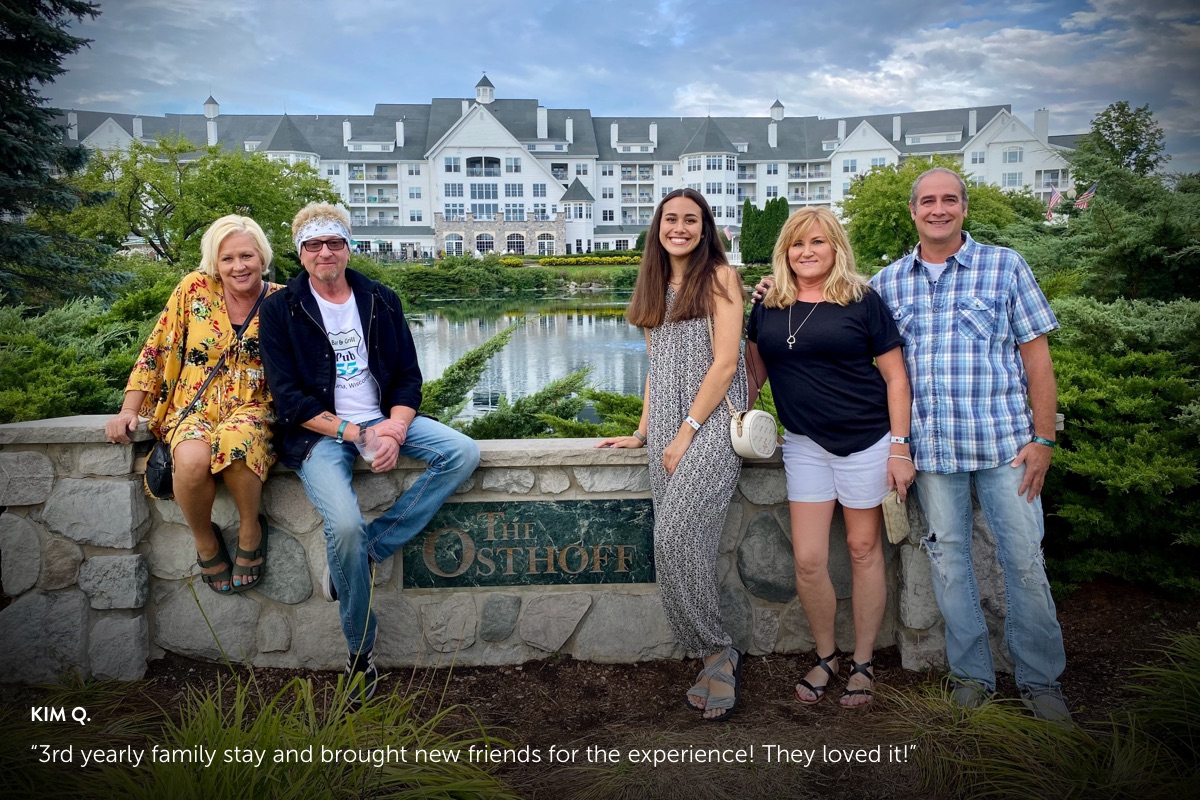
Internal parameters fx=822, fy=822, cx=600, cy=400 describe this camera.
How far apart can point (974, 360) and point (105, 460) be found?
3262 millimetres

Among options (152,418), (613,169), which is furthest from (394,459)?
(613,169)

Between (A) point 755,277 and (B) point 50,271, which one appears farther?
(A) point 755,277

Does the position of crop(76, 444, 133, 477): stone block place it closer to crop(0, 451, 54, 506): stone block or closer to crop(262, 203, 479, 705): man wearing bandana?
crop(0, 451, 54, 506): stone block

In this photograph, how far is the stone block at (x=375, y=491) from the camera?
10.8 feet

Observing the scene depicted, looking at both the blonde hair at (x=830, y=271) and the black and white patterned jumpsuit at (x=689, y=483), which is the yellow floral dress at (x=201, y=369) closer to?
the black and white patterned jumpsuit at (x=689, y=483)

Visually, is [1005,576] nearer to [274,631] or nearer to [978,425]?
[978,425]

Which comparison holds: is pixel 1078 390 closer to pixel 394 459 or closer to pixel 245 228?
pixel 394 459

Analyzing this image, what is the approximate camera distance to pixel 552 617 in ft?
Result: 11.1

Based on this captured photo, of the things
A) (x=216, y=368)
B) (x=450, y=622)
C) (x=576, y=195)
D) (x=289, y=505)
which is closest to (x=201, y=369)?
(x=216, y=368)

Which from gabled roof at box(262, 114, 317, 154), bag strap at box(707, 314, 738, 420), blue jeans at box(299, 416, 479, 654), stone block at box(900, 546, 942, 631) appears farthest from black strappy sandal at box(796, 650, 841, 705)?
gabled roof at box(262, 114, 317, 154)

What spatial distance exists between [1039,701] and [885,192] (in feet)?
109

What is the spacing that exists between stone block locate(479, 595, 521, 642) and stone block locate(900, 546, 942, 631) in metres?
1.55

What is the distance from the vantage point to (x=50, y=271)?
432 inches

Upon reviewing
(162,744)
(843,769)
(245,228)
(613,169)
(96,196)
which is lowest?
(843,769)
